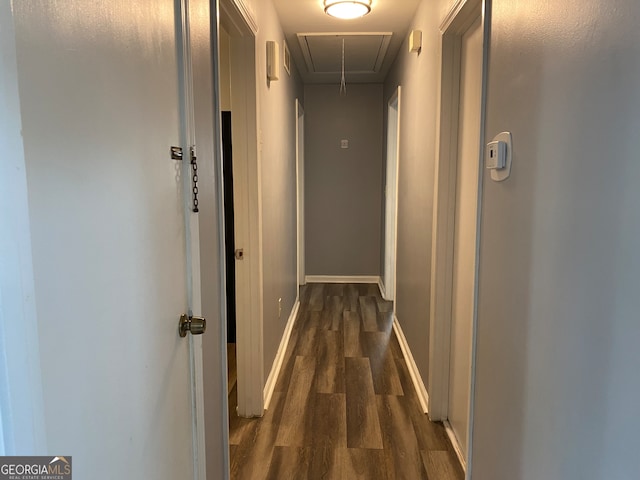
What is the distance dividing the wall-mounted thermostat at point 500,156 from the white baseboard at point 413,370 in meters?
1.59

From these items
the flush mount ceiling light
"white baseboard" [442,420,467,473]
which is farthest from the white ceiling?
"white baseboard" [442,420,467,473]

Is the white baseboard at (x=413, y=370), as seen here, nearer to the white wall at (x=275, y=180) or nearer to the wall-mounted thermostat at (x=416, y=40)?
the white wall at (x=275, y=180)

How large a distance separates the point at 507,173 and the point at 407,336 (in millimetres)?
2213

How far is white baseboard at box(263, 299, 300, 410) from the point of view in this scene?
2.62 metres

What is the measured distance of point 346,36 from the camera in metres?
3.38

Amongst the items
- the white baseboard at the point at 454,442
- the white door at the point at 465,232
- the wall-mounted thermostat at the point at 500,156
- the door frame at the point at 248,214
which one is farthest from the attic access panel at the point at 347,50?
the white baseboard at the point at 454,442

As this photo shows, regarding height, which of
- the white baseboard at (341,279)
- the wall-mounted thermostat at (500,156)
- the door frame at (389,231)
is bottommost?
the white baseboard at (341,279)

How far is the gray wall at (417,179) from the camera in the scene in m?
2.45


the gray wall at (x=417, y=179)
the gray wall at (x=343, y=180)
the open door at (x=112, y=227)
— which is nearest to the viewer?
the open door at (x=112, y=227)

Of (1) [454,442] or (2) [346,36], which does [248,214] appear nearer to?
(1) [454,442]

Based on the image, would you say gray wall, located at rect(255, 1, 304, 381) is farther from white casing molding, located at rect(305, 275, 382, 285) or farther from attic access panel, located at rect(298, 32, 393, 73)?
white casing molding, located at rect(305, 275, 382, 285)

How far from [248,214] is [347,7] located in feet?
4.49

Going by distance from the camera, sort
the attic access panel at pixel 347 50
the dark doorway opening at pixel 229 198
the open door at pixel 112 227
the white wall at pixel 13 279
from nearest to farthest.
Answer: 1. the white wall at pixel 13 279
2. the open door at pixel 112 227
3. the dark doorway opening at pixel 229 198
4. the attic access panel at pixel 347 50

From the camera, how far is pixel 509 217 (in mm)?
1270
